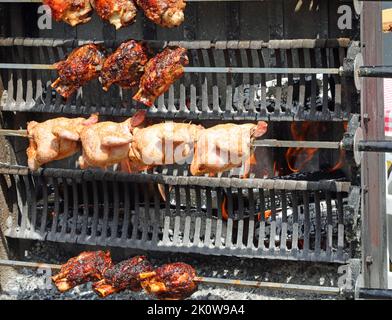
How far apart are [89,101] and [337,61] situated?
5.00 feet

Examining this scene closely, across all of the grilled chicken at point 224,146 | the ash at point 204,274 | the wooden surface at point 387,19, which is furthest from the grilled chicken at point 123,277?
the wooden surface at point 387,19

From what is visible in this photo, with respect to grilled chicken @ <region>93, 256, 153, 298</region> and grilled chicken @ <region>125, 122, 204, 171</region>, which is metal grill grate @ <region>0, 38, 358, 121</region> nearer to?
grilled chicken @ <region>125, 122, 204, 171</region>

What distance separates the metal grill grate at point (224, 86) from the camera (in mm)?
5258

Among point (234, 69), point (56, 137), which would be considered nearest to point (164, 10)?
point (234, 69)

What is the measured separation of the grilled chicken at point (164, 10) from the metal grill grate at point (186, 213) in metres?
0.97

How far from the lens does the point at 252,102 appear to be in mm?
5422

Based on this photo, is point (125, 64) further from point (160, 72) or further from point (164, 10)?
point (164, 10)

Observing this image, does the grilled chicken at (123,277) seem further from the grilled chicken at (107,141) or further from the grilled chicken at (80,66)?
the grilled chicken at (80,66)

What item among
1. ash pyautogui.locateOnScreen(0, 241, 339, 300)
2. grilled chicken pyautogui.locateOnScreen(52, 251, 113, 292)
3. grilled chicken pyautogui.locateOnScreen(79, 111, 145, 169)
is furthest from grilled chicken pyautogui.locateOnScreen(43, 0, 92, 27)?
ash pyautogui.locateOnScreen(0, 241, 339, 300)

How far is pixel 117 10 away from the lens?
5.07m

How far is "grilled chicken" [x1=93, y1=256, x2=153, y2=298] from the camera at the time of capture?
525 cm

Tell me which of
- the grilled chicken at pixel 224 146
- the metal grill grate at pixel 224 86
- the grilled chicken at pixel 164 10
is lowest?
the grilled chicken at pixel 224 146

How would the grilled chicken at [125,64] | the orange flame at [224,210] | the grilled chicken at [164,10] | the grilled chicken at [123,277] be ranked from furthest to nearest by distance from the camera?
the orange flame at [224,210]
the grilled chicken at [123,277]
the grilled chicken at [125,64]
the grilled chicken at [164,10]

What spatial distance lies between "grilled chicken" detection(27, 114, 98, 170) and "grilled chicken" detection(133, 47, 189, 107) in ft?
1.13
